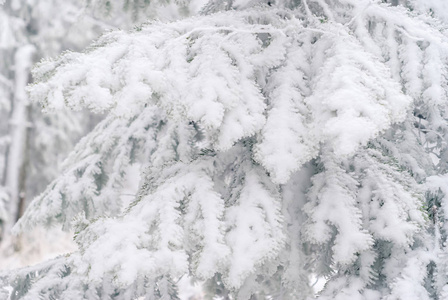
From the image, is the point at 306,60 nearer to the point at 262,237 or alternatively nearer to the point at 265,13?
the point at 265,13

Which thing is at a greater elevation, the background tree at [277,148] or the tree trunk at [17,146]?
the background tree at [277,148]

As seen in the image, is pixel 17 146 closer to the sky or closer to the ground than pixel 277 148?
closer to the ground

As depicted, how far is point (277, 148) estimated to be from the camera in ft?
5.72

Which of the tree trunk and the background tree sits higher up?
the background tree

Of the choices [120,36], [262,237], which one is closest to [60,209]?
[120,36]

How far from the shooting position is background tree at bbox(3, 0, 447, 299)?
160cm

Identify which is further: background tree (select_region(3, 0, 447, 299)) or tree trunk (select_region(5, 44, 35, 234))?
tree trunk (select_region(5, 44, 35, 234))

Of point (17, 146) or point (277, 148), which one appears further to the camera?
point (17, 146)

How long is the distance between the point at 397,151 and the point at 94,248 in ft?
5.62

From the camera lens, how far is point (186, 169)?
2123 mm

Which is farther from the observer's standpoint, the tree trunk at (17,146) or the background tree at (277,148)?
the tree trunk at (17,146)

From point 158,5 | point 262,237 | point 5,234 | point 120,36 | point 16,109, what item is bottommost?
point 5,234

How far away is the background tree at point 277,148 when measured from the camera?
63.0 inches

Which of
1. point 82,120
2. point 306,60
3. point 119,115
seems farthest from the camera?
point 82,120
